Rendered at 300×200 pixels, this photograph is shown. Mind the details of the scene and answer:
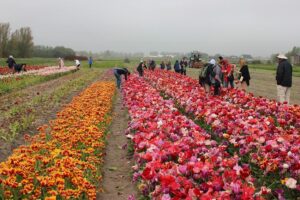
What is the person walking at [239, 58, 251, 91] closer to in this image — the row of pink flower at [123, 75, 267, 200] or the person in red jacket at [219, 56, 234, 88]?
the person in red jacket at [219, 56, 234, 88]

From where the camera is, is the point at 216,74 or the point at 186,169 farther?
the point at 216,74

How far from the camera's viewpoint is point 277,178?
Answer: 693 centimetres

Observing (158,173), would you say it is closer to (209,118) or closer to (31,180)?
(31,180)

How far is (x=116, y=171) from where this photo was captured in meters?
8.45

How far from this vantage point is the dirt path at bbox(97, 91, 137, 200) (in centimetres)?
721

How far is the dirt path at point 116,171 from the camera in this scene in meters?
7.21

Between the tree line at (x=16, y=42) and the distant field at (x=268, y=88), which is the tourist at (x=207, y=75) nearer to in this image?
the distant field at (x=268, y=88)

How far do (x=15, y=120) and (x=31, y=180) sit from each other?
7534mm

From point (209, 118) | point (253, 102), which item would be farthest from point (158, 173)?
point (253, 102)

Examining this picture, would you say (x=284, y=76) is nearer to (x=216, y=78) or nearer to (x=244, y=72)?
(x=216, y=78)

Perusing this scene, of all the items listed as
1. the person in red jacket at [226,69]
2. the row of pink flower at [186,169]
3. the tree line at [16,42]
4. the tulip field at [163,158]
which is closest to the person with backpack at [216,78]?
the person in red jacket at [226,69]

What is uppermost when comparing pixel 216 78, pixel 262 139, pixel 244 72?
pixel 244 72

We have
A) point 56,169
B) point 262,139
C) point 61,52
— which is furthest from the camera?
point 61,52

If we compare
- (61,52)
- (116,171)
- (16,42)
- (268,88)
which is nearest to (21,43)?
(16,42)
